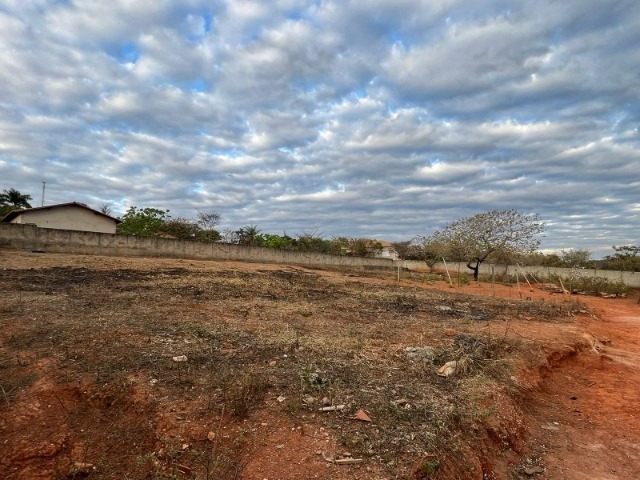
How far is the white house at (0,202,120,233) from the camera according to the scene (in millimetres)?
23544

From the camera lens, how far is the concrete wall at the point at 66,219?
77.4 ft

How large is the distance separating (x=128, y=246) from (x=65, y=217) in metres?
8.33

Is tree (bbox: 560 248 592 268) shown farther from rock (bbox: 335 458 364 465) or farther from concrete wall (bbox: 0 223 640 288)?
rock (bbox: 335 458 364 465)

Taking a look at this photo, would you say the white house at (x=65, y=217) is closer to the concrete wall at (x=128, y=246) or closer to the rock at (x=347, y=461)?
the concrete wall at (x=128, y=246)

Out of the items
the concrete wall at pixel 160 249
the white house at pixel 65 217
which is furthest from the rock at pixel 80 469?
the white house at pixel 65 217

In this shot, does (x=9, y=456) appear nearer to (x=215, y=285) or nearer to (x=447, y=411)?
(x=447, y=411)

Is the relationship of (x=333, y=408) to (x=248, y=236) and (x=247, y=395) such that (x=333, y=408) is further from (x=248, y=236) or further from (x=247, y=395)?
(x=248, y=236)

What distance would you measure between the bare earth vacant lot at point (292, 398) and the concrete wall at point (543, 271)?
18487 mm

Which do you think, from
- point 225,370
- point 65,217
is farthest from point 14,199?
point 225,370

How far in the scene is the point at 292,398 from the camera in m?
3.62

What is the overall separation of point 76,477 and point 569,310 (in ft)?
43.0

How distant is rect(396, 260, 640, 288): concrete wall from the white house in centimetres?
2454

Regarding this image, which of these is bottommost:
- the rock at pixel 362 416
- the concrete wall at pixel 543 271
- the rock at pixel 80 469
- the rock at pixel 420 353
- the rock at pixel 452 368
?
the rock at pixel 80 469

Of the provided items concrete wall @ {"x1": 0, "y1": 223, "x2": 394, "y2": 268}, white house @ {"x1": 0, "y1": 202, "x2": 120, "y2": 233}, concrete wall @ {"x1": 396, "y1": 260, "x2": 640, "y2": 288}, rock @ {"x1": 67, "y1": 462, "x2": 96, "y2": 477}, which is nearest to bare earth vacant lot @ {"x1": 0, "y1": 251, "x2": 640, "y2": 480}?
rock @ {"x1": 67, "y1": 462, "x2": 96, "y2": 477}
